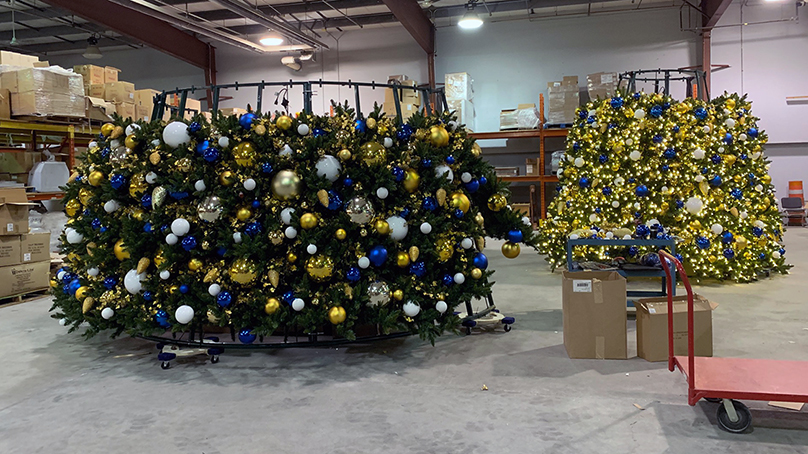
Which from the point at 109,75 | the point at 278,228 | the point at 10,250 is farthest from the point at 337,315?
the point at 109,75

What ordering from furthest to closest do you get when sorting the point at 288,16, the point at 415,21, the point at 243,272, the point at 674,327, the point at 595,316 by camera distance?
the point at 288,16 < the point at 415,21 < the point at 595,316 < the point at 243,272 < the point at 674,327

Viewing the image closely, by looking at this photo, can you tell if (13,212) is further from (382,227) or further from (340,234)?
(382,227)

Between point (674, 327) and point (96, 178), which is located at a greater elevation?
point (96, 178)

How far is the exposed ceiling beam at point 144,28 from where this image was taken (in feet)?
32.1

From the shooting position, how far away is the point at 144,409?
2.96 m

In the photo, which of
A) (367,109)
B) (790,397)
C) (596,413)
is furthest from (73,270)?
(367,109)

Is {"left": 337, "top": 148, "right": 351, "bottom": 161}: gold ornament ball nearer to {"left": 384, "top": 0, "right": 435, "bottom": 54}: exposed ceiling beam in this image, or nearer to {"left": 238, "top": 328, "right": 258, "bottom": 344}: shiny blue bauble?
{"left": 238, "top": 328, "right": 258, "bottom": 344}: shiny blue bauble

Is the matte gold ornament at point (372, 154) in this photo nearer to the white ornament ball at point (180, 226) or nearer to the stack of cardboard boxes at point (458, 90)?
the white ornament ball at point (180, 226)

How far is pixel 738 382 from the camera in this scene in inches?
102

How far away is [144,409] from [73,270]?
1.65 m

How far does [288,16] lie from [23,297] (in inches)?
361

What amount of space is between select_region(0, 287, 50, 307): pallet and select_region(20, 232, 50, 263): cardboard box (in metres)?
0.35

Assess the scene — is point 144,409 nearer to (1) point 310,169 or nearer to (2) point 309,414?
(2) point 309,414

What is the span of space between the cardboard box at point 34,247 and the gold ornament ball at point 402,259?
4571 millimetres
